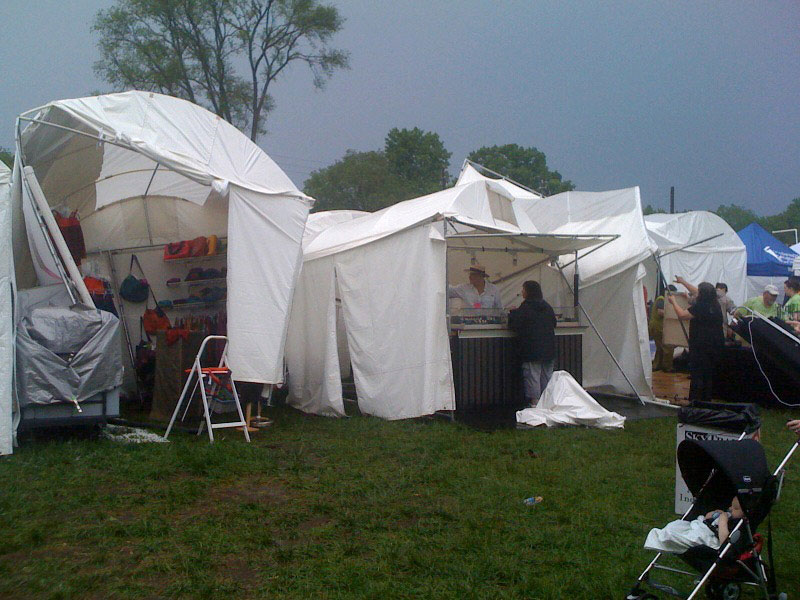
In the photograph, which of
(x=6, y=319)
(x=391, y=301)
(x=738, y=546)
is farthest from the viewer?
(x=391, y=301)

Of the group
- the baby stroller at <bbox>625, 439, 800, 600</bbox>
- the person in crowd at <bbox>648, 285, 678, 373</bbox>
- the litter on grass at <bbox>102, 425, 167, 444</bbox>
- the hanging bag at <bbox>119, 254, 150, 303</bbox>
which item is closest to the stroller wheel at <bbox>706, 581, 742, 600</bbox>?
the baby stroller at <bbox>625, 439, 800, 600</bbox>

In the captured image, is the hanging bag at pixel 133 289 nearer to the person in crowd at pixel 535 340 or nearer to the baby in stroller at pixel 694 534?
the person in crowd at pixel 535 340

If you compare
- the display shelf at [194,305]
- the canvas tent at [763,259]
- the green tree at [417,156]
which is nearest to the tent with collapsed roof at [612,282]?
the display shelf at [194,305]

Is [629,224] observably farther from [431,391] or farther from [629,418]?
[431,391]

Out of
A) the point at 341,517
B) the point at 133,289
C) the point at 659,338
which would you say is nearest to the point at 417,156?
the point at 659,338

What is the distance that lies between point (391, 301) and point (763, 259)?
14.4 m

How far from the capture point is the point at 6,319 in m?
6.40

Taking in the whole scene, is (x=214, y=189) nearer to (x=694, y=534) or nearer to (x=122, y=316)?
(x=122, y=316)

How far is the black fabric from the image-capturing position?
8.99 m

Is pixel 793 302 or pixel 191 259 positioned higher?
pixel 191 259

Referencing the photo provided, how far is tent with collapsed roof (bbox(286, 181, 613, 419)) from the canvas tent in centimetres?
1130

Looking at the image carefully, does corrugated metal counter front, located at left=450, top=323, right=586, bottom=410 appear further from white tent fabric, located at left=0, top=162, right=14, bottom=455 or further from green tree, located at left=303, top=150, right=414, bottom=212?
green tree, located at left=303, top=150, right=414, bottom=212

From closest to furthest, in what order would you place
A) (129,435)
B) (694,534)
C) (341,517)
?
(694,534) → (341,517) → (129,435)

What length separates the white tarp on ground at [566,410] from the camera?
27.1 ft
